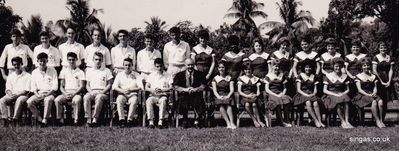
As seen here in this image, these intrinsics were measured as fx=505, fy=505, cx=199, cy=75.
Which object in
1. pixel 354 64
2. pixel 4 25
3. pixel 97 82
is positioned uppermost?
Answer: pixel 4 25

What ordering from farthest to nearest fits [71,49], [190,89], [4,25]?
[4,25] < [71,49] < [190,89]

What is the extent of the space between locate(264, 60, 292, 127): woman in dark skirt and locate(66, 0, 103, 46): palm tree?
94.8 ft

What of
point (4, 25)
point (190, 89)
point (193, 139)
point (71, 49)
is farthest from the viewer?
point (4, 25)

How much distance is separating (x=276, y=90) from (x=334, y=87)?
44.8 inches

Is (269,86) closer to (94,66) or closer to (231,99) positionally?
(231,99)

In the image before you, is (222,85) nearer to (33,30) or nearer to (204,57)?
(204,57)

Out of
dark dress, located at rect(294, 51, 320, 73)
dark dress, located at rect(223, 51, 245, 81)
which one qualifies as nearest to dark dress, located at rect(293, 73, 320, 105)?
dark dress, located at rect(294, 51, 320, 73)

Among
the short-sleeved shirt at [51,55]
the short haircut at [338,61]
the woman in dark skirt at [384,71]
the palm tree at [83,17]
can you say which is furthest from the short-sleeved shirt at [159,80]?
the palm tree at [83,17]

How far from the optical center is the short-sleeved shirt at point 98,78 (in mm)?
9703

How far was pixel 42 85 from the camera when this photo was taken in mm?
9734

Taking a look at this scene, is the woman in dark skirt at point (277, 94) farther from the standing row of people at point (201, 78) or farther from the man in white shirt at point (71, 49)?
the man in white shirt at point (71, 49)

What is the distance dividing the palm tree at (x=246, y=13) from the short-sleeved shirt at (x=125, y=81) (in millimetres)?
30330

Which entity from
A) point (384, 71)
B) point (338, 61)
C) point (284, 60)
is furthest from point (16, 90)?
point (384, 71)

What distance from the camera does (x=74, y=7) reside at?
38.2 m
